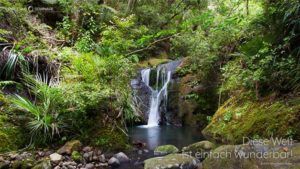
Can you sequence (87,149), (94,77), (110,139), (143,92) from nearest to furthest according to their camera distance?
(87,149), (110,139), (94,77), (143,92)

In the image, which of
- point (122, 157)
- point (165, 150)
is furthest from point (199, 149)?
point (122, 157)

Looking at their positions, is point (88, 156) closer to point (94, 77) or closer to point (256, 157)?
point (94, 77)

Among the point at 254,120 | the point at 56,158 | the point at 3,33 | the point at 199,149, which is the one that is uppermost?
the point at 3,33

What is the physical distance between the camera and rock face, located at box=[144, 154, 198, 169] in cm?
427

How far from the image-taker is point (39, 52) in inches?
246

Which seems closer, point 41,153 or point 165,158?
point 165,158

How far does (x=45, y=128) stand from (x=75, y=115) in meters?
0.61

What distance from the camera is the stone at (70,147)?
15.5 ft

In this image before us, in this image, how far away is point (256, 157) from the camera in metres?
3.35

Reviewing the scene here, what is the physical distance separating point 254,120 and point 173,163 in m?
1.96

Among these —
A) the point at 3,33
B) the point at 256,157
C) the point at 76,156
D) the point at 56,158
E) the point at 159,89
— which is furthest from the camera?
the point at 159,89

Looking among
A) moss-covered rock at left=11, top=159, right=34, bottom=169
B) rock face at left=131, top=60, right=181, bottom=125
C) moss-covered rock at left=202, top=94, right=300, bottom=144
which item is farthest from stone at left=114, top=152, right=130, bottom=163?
rock face at left=131, top=60, right=181, bottom=125

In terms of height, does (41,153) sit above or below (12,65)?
below

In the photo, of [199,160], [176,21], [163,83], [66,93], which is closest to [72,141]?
[66,93]
